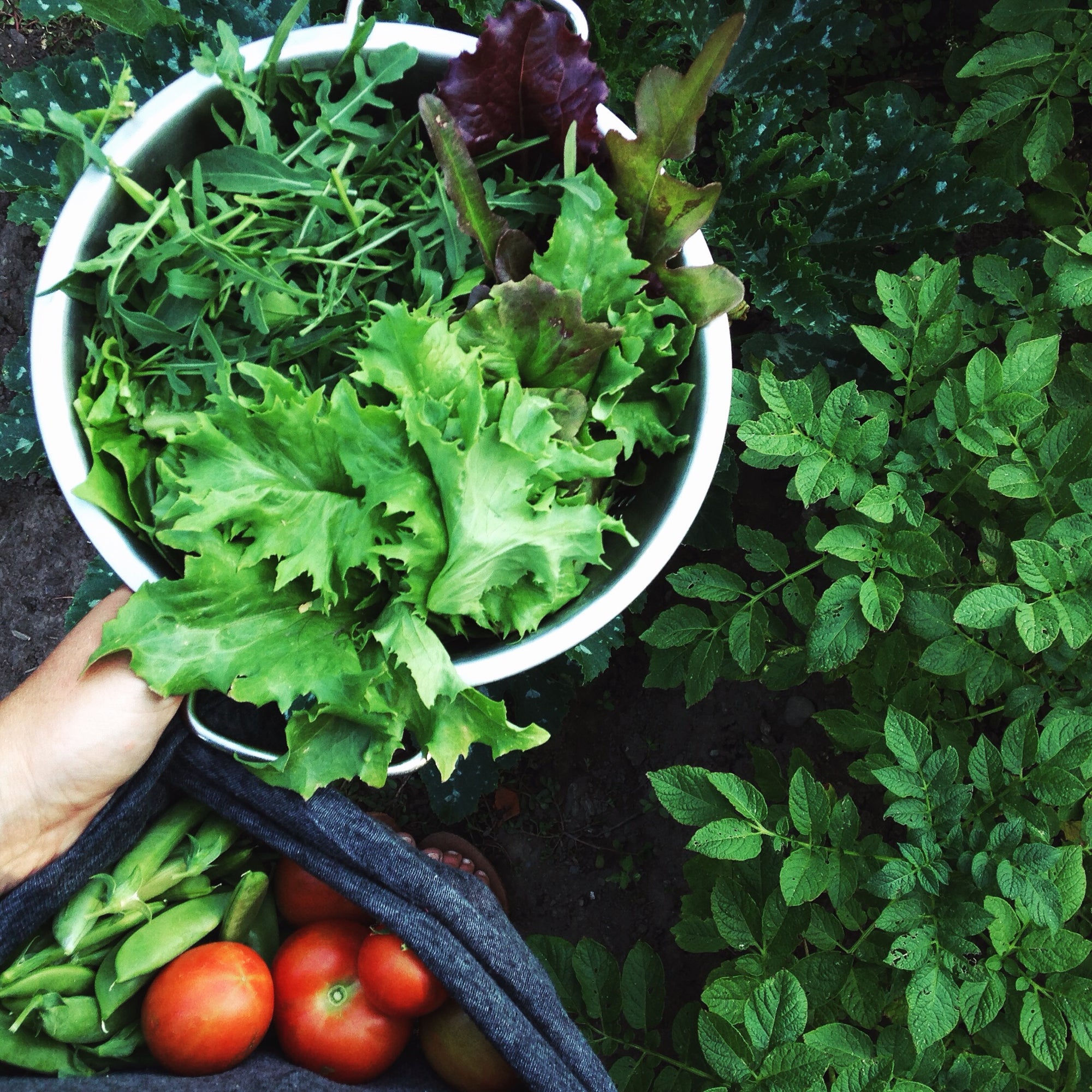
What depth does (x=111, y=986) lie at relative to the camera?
1.04m

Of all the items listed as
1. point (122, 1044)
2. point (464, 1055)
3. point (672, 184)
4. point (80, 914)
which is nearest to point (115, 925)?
point (80, 914)

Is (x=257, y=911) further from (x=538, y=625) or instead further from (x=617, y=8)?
(x=617, y=8)

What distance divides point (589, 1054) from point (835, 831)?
1.09 ft

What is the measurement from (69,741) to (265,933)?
41 cm

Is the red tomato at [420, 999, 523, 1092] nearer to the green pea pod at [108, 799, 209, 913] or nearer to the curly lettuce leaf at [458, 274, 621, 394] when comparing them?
the green pea pod at [108, 799, 209, 913]

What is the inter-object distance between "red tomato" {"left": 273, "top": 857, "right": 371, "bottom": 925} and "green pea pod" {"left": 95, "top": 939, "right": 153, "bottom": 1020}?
0.18 m

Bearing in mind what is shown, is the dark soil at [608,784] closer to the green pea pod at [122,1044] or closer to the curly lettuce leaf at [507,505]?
the green pea pod at [122,1044]

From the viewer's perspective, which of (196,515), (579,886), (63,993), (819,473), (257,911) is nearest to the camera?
(196,515)

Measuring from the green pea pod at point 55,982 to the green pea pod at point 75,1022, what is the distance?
0.01 meters

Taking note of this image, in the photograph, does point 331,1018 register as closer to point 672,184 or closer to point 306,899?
point 306,899

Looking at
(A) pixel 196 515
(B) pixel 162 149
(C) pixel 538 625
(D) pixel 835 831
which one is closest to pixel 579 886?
(D) pixel 835 831

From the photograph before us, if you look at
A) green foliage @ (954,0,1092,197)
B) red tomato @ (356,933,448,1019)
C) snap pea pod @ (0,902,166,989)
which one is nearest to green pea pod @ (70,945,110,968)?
snap pea pod @ (0,902,166,989)

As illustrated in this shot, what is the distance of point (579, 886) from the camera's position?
1411 mm

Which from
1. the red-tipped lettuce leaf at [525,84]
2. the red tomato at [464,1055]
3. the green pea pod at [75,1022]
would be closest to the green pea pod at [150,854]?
the green pea pod at [75,1022]
